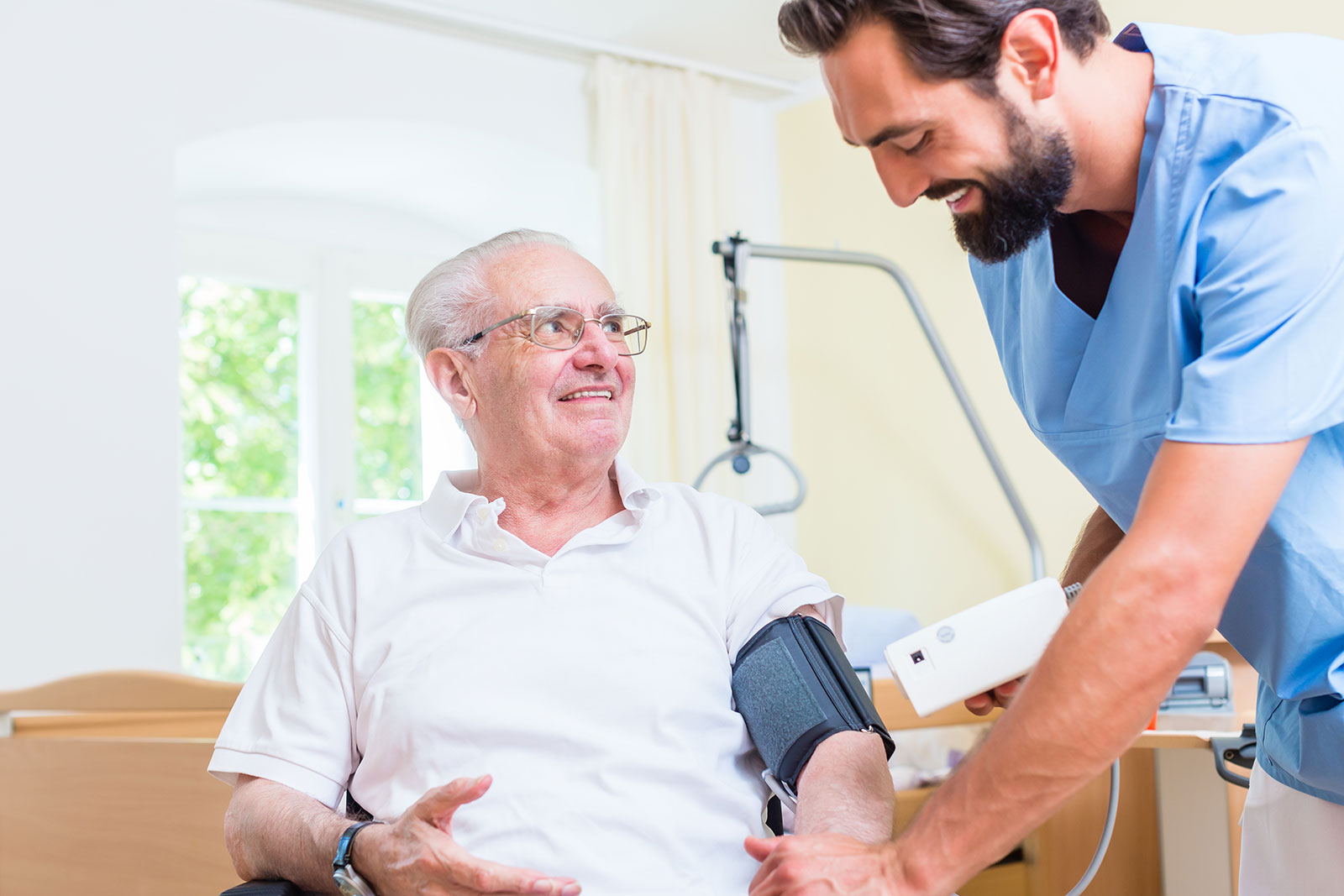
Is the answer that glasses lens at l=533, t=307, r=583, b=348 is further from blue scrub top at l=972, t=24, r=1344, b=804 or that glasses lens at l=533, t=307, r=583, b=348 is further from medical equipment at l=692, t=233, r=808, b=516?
medical equipment at l=692, t=233, r=808, b=516

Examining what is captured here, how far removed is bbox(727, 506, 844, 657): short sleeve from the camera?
147 centimetres

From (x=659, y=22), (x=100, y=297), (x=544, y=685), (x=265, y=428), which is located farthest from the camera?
(x=265, y=428)

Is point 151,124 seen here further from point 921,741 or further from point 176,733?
point 921,741

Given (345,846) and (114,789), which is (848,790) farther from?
(114,789)

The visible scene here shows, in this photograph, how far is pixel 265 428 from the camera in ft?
13.8

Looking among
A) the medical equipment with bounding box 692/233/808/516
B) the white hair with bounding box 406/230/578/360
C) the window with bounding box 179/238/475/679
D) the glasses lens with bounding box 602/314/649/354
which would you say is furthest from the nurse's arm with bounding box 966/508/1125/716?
the window with bounding box 179/238/475/679

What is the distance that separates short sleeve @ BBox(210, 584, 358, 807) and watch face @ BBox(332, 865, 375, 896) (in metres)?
0.17

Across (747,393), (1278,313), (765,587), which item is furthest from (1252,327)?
(747,393)

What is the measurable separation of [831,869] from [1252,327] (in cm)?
51

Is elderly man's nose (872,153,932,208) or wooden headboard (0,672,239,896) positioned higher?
elderly man's nose (872,153,932,208)

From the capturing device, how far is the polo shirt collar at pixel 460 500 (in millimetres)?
1535

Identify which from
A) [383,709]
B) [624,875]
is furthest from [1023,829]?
[383,709]

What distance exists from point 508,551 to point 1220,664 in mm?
1603

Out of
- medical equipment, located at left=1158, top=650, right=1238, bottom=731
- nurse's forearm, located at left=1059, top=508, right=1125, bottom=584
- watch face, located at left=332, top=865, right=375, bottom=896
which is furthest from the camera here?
medical equipment, located at left=1158, top=650, right=1238, bottom=731
